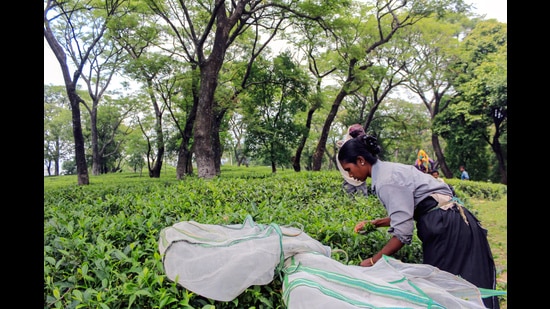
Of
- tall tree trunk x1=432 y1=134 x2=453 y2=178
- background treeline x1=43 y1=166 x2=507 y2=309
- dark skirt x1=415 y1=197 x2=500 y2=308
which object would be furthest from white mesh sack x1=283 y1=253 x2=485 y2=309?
tall tree trunk x1=432 y1=134 x2=453 y2=178

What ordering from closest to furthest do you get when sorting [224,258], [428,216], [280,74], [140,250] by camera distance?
1. [224,258]
2. [140,250]
3. [428,216]
4. [280,74]

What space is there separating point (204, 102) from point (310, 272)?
787 cm

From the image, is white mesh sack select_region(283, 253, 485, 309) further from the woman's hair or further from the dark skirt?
the woman's hair

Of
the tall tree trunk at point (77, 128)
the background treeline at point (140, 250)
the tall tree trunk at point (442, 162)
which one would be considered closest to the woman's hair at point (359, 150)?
the background treeline at point (140, 250)

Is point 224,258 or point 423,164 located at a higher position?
point 423,164

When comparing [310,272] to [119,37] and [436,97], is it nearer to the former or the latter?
[119,37]

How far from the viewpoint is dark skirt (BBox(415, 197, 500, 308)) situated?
2.15 m

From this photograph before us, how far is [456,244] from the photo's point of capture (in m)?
2.20

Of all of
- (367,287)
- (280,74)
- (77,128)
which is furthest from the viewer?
(280,74)

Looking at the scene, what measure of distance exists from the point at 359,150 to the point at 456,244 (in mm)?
871

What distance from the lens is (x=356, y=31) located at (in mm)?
14508

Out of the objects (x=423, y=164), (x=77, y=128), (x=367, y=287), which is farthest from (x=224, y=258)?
(x=77, y=128)

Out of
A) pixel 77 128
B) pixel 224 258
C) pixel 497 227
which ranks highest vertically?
pixel 77 128

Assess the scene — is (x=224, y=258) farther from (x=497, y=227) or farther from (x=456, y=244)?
(x=497, y=227)
